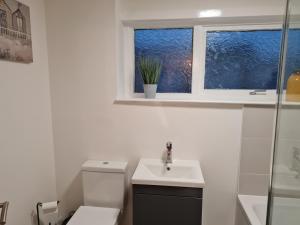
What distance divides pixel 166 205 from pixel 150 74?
1.02 m

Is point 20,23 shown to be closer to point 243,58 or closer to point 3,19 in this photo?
point 3,19

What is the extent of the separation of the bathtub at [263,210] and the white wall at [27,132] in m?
1.60

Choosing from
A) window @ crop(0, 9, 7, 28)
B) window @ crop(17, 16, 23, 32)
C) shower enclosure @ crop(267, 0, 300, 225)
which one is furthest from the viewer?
window @ crop(17, 16, 23, 32)

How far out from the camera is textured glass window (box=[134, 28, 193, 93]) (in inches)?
78.2

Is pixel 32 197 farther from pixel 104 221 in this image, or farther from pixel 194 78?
pixel 194 78

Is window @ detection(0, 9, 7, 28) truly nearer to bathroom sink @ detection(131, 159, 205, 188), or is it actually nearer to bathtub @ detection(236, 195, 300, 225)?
bathroom sink @ detection(131, 159, 205, 188)

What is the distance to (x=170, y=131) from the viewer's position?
1.89 metres

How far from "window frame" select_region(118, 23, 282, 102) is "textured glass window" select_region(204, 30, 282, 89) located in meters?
0.04

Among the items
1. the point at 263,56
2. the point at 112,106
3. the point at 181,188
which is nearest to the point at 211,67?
the point at 263,56

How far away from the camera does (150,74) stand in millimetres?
1899

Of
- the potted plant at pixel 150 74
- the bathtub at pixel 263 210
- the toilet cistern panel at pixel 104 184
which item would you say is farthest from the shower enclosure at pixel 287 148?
the toilet cistern panel at pixel 104 184

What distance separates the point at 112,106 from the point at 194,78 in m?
0.75

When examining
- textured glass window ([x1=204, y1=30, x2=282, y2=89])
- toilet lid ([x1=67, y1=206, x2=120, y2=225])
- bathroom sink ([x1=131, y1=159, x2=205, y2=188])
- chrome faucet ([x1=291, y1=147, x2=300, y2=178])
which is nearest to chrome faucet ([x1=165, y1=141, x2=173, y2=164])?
bathroom sink ([x1=131, y1=159, x2=205, y2=188])

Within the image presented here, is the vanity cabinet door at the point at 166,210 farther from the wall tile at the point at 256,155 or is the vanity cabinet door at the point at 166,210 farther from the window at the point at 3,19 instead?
the window at the point at 3,19
